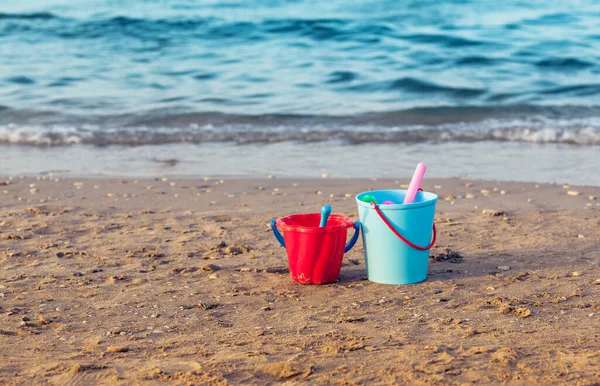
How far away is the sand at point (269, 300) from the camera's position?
9.29 ft

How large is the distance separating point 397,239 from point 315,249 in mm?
437

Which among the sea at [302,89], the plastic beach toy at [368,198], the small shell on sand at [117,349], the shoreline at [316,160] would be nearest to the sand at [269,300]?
the small shell on sand at [117,349]

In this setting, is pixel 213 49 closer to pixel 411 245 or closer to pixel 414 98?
pixel 414 98

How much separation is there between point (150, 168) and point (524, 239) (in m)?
4.36

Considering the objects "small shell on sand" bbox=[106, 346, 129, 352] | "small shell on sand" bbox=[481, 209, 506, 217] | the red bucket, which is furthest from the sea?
"small shell on sand" bbox=[106, 346, 129, 352]

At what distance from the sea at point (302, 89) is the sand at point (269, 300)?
182 centimetres

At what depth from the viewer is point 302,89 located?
12.7 metres

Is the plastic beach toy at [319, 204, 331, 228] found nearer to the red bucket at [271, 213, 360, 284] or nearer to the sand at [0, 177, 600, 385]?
the red bucket at [271, 213, 360, 284]

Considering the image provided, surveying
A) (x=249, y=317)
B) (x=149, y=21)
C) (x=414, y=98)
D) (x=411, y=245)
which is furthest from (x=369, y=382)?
(x=149, y=21)

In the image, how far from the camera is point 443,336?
3.19 m

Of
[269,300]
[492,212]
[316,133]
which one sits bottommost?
[316,133]

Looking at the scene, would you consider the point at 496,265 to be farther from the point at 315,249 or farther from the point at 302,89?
the point at 302,89

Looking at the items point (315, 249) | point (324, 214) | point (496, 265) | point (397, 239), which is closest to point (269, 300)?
point (315, 249)

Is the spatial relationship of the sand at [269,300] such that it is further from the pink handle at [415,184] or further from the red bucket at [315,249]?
the pink handle at [415,184]
